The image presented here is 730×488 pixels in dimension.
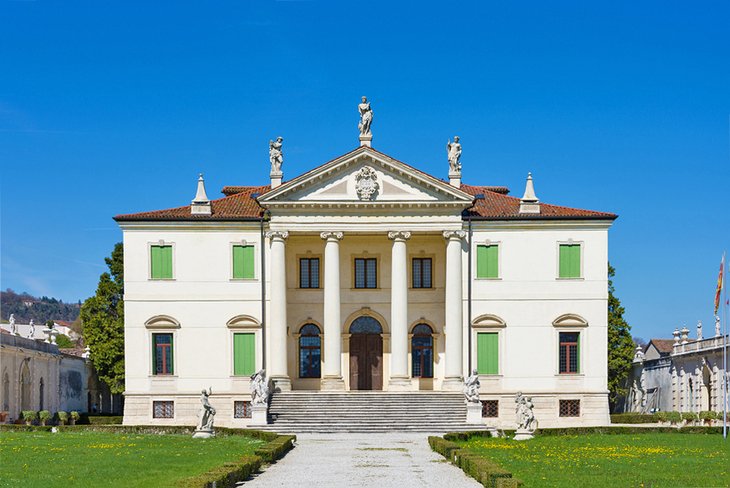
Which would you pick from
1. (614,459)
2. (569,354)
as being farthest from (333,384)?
(614,459)

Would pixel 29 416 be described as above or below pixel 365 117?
below

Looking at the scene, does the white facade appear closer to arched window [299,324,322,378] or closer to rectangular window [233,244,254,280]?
rectangular window [233,244,254,280]

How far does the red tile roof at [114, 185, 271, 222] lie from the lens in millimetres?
50969

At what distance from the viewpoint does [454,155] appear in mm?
52062

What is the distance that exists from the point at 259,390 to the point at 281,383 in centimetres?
430

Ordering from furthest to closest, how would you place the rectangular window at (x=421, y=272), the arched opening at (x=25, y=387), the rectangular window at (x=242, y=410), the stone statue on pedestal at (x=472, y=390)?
the arched opening at (x=25, y=387) → the rectangular window at (x=421, y=272) → the rectangular window at (x=242, y=410) → the stone statue on pedestal at (x=472, y=390)

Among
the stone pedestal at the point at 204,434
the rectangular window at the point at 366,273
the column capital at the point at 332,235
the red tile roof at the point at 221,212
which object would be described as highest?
the red tile roof at the point at 221,212

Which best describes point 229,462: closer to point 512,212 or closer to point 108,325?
point 512,212

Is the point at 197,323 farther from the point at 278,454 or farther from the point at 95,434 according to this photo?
the point at 278,454

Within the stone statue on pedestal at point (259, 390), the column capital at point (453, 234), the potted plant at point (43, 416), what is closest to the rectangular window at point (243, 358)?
the stone statue on pedestal at point (259, 390)

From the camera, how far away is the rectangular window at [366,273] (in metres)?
53.6

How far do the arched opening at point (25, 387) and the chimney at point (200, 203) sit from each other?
13401 mm

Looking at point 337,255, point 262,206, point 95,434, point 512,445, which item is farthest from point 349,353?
point 512,445

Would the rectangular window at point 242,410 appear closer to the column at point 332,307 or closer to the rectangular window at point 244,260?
the column at point 332,307
